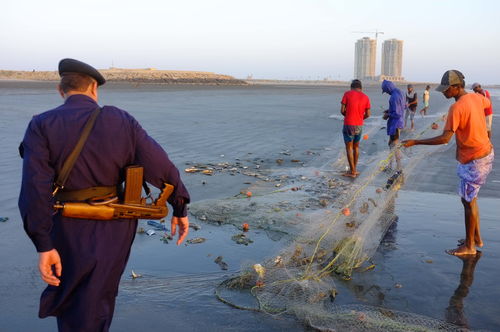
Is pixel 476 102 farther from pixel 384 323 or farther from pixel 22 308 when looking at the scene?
pixel 22 308

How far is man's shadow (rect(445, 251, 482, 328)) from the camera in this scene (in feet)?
13.0

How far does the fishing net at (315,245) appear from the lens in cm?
377

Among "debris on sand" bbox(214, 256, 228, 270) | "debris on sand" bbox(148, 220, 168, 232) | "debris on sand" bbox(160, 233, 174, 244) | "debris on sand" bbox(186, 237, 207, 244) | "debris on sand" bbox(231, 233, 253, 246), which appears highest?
"debris on sand" bbox(148, 220, 168, 232)

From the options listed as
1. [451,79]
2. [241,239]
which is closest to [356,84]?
[451,79]

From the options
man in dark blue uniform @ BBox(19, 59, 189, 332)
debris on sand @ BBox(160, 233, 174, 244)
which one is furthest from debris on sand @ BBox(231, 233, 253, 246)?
man in dark blue uniform @ BBox(19, 59, 189, 332)

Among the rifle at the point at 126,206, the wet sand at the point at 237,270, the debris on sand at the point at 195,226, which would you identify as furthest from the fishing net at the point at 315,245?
the rifle at the point at 126,206

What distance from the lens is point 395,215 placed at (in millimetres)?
6887

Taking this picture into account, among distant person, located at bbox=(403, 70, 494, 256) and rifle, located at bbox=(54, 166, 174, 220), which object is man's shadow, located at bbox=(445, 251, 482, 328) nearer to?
distant person, located at bbox=(403, 70, 494, 256)

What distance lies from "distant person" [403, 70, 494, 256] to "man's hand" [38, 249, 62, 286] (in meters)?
4.07

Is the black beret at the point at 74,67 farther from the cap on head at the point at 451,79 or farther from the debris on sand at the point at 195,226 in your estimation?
the cap on head at the point at 451,79

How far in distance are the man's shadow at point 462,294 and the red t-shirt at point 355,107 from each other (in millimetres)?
4641

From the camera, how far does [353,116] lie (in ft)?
32.0

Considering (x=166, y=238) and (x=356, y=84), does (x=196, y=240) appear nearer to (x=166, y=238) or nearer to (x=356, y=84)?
(x=166, y=238)

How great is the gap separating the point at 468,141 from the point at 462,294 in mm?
1703
